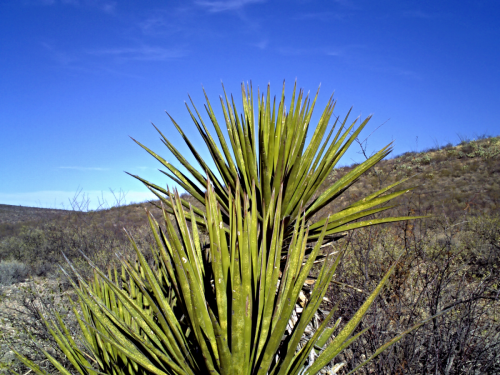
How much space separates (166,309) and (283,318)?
50cm

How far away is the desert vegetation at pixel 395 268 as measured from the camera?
282cm

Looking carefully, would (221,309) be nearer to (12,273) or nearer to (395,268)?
(395,268)

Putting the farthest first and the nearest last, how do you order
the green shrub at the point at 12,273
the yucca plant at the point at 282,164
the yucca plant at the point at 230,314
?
1. the green shrub at the point at 12,273
2. the yucca plant at the point at 282,164
3. the yucca plant at the point at 230,314

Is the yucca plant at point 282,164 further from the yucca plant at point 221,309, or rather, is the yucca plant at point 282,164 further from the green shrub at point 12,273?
the green shrub at point 12,273

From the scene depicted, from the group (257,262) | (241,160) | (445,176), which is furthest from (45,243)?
(445,176)

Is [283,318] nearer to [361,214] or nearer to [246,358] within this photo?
[246,358]

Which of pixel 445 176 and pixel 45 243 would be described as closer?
pixel 45 243

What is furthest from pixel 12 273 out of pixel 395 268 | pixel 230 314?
pixel 230 314

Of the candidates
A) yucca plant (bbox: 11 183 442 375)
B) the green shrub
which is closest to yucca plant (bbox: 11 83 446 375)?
yucca plant (bbox: 11 183 442 375)

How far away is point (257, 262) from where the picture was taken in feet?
4.81

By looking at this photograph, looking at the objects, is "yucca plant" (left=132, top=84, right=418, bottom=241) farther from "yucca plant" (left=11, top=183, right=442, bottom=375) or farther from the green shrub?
the green shrub

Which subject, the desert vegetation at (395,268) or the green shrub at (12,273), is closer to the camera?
the desert vegetation at (395,268)

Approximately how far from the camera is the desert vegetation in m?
2.82

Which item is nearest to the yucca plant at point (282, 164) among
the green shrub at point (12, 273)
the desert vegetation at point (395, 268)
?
the desert vegetation at point (395, 268)
